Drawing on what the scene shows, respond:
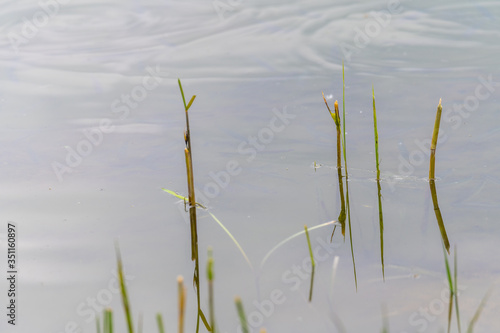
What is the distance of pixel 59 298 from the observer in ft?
6.41

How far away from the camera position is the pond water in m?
1.93

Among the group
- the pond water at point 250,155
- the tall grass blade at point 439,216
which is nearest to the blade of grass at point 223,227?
the pond water at point 250,155

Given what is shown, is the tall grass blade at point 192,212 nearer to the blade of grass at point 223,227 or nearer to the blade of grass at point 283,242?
the blade of grass at point 223,227

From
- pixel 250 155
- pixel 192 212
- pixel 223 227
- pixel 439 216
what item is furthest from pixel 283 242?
pixel 250 155

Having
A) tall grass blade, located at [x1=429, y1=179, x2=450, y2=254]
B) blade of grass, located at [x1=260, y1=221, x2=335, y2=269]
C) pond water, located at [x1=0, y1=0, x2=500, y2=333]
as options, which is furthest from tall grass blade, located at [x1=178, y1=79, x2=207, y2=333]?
tall grass blade, located at [x1=429, y1=179, x2=450, y2=254]

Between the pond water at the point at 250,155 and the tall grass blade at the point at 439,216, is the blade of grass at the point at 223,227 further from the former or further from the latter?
the tall grass blade at the point at 439,216

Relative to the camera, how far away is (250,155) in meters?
2.89

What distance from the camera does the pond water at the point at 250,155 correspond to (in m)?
1.93

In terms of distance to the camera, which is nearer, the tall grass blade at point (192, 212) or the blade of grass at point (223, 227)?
the tall grass blade at point (192, 212)

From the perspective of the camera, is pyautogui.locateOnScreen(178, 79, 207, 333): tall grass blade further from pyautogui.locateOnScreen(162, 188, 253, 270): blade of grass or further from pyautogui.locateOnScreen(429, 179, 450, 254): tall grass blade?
pyautogui.locateOnScreen(429, 179, 450, 254): tall grass blade

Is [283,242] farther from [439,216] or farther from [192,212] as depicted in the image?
[439,216]

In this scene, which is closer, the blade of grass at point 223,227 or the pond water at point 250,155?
the pond water at point 250,155

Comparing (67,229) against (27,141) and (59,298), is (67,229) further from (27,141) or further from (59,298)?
(27,141)

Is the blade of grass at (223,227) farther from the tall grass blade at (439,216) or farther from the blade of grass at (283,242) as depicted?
the tall grass blade at (439,216)
